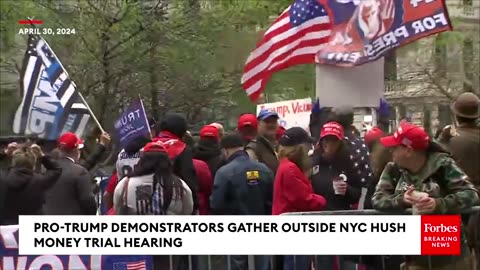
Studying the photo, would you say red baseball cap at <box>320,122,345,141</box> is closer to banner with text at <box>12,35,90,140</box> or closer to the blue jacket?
the blue jacket

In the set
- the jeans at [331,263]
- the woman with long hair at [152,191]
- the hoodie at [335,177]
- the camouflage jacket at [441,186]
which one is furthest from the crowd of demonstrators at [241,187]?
the camouflage jacket at [441,186]

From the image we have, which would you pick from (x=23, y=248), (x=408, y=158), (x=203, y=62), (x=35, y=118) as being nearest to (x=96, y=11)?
(x=203, y=62)

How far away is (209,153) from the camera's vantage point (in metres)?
9.01

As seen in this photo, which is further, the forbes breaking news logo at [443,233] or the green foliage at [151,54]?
the green foliage at [151,54]

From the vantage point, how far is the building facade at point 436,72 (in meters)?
10.6

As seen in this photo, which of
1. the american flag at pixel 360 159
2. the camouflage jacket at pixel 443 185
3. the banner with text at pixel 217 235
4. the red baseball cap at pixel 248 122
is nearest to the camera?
the camouflage jacket at pixel 443 185

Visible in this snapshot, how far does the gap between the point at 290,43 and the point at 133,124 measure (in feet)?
10.4

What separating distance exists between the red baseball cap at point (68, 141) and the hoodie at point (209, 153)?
1193 mm

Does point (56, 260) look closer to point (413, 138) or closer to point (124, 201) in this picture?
point (124, 201)

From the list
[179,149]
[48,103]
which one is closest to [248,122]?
[179,149]

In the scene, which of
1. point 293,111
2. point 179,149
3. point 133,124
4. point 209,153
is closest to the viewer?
point 179,149

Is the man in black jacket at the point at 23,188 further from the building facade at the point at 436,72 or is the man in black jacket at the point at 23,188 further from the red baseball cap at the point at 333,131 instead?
the building facade at the point at 436,72

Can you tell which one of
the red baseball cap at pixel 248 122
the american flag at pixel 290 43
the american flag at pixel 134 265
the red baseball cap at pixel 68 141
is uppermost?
the american flag at pixel 290 43

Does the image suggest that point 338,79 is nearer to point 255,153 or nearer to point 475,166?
point 255,153
